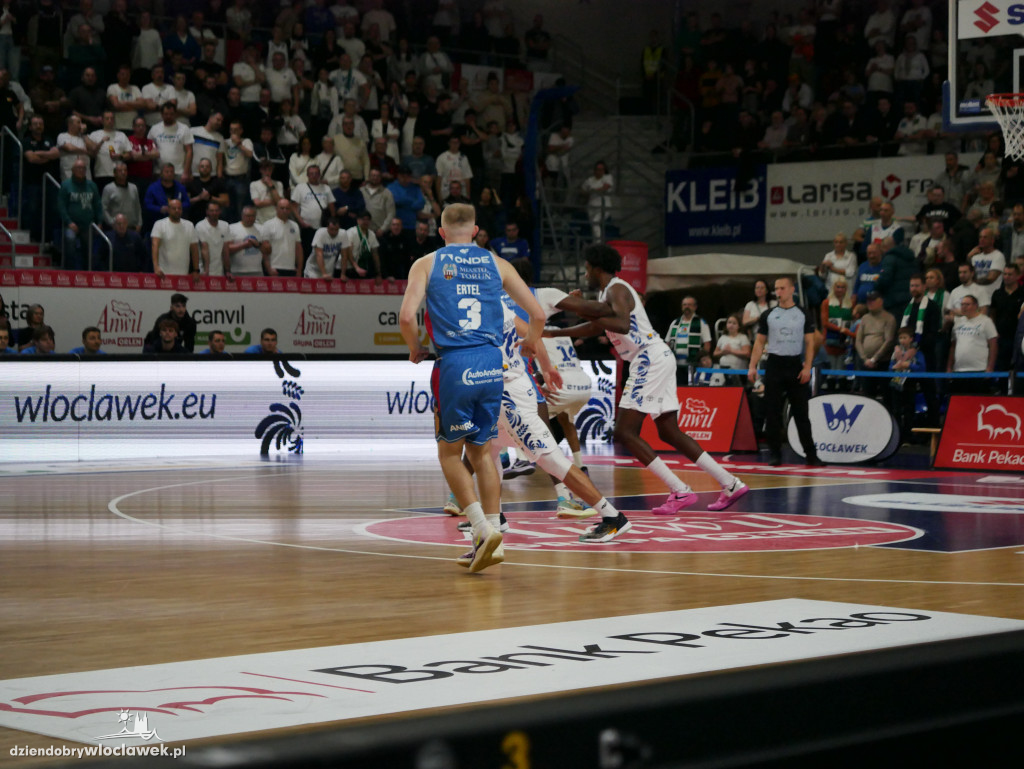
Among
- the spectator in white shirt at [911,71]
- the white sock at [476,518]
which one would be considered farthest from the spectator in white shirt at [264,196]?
the white sock at [476,518]

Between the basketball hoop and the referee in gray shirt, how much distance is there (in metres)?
2.71

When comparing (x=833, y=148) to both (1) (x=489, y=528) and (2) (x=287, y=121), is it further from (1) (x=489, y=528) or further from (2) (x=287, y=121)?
(1) (x=489, y=528)

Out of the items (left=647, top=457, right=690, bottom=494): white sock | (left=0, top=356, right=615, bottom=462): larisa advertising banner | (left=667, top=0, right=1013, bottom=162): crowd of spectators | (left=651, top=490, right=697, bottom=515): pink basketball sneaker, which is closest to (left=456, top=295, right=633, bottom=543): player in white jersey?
(left=647, top=457, right=690, bottom=494): white sock

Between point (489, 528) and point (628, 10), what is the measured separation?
24680mm

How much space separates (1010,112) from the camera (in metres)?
14.1

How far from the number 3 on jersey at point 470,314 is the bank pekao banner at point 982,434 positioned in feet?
31.6

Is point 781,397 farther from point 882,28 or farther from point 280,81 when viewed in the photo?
point 882,28

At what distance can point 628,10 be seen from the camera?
30141 mm

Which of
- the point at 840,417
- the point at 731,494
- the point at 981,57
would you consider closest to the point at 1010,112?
the point at 981,57

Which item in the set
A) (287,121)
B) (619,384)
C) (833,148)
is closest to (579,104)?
(833,148)

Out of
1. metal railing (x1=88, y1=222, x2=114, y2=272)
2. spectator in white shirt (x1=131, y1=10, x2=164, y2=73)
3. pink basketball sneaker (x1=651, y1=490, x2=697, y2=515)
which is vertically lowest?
pink basketball sneaker (x1=651, y1=490, x2=697, y2=515)

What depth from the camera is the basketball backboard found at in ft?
47.3

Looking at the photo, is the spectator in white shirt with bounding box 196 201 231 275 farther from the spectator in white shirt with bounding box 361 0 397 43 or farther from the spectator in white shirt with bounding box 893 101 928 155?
the spectator in white shirt with bounding box 893 101 928 155

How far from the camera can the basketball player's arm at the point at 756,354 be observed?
587 inches
